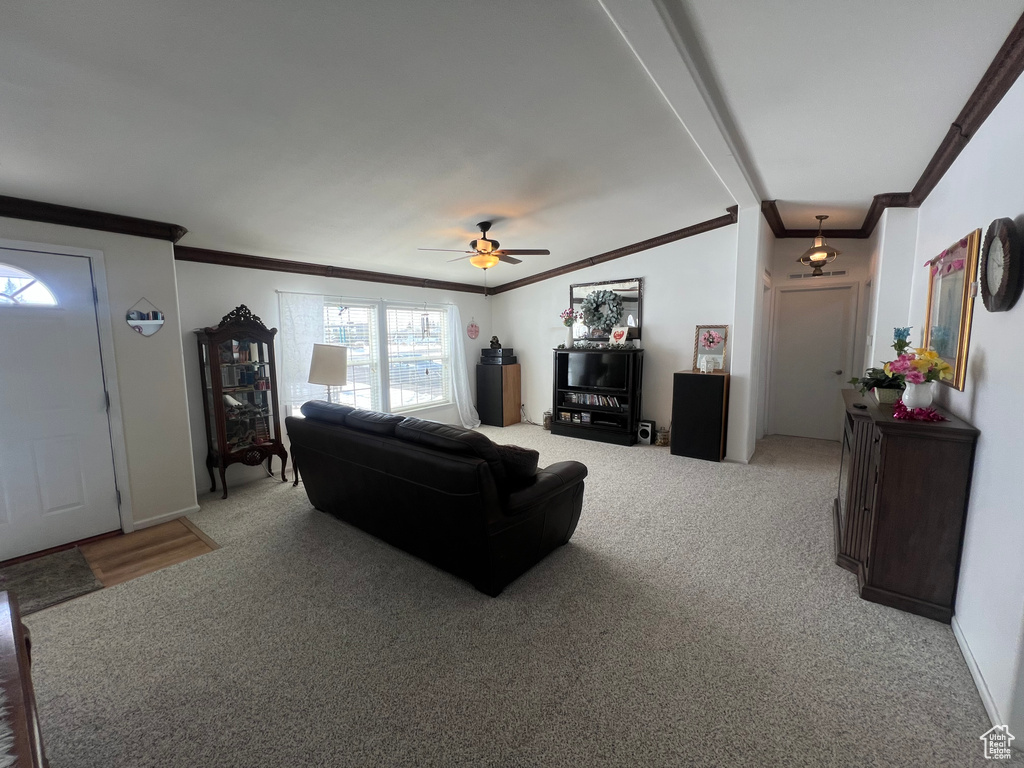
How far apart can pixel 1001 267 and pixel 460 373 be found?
17.7 feet

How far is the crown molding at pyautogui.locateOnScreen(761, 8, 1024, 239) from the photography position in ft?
5.51

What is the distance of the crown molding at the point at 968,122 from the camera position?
5.51ft

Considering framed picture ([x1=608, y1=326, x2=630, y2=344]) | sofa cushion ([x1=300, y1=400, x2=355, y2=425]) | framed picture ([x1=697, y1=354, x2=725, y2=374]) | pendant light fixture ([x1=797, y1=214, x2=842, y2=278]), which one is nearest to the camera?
sofa cushion ([x1=300, y1=400, x2=355, y2=425])

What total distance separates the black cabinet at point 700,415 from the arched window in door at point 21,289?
205 inches

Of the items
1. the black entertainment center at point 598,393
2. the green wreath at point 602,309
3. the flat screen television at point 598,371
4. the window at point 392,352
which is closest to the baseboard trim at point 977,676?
the black entertainment center at point 598,393

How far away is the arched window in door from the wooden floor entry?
165 centimetres

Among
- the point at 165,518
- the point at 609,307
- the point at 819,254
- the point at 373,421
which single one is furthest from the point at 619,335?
the point at 165,518

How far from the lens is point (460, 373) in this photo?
20.6 ft

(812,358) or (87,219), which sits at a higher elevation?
(87,219)

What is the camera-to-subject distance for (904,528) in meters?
1.98

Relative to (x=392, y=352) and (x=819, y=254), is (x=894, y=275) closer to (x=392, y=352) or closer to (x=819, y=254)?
(x=819, y=254)

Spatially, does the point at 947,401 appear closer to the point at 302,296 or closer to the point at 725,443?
the point at 725,443

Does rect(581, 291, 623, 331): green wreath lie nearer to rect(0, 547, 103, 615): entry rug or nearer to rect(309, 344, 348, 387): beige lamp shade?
rect(309, 344, 348, 387): beige lamp shade

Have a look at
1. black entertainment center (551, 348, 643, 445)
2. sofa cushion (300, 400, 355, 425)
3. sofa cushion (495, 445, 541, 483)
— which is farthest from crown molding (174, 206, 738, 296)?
sofa cushion (495, 445, 541, 483)
